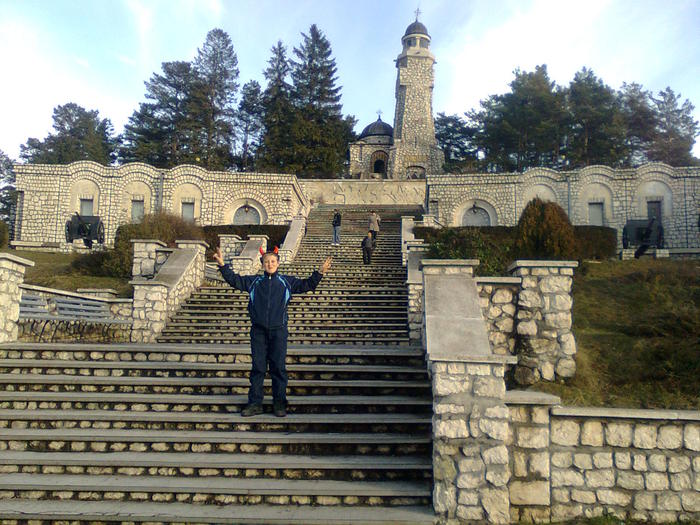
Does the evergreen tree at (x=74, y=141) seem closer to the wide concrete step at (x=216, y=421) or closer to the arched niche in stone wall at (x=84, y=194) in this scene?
the arched niche in stone wall at (x=84, y=194)

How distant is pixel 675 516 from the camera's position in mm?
4578

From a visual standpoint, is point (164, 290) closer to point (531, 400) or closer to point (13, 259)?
point (13, 259)

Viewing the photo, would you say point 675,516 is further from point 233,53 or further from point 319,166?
point 233,53

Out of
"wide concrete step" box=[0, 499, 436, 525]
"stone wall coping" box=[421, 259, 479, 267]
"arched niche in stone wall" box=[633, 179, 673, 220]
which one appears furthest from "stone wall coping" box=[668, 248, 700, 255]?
"wide concrete step" box=[0, 499, 436, 525]

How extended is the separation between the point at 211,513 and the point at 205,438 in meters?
0.97

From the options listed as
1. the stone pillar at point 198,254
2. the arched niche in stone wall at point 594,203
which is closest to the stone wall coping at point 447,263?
the stone pillar at point 198,254

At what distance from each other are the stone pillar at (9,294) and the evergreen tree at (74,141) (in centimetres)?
4538

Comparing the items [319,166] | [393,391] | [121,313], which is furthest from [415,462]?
[319,166]

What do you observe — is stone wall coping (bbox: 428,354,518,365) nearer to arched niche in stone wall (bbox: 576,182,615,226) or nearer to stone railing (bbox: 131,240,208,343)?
stone railing (bbox: 131,240,208,343)

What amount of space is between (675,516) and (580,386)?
3018 mm

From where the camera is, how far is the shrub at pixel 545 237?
1459cm

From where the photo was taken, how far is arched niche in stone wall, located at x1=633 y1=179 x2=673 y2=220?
28859 mm

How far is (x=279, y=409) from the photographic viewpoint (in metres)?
5.51

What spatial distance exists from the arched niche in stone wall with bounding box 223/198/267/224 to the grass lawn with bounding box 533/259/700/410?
68.1ft
